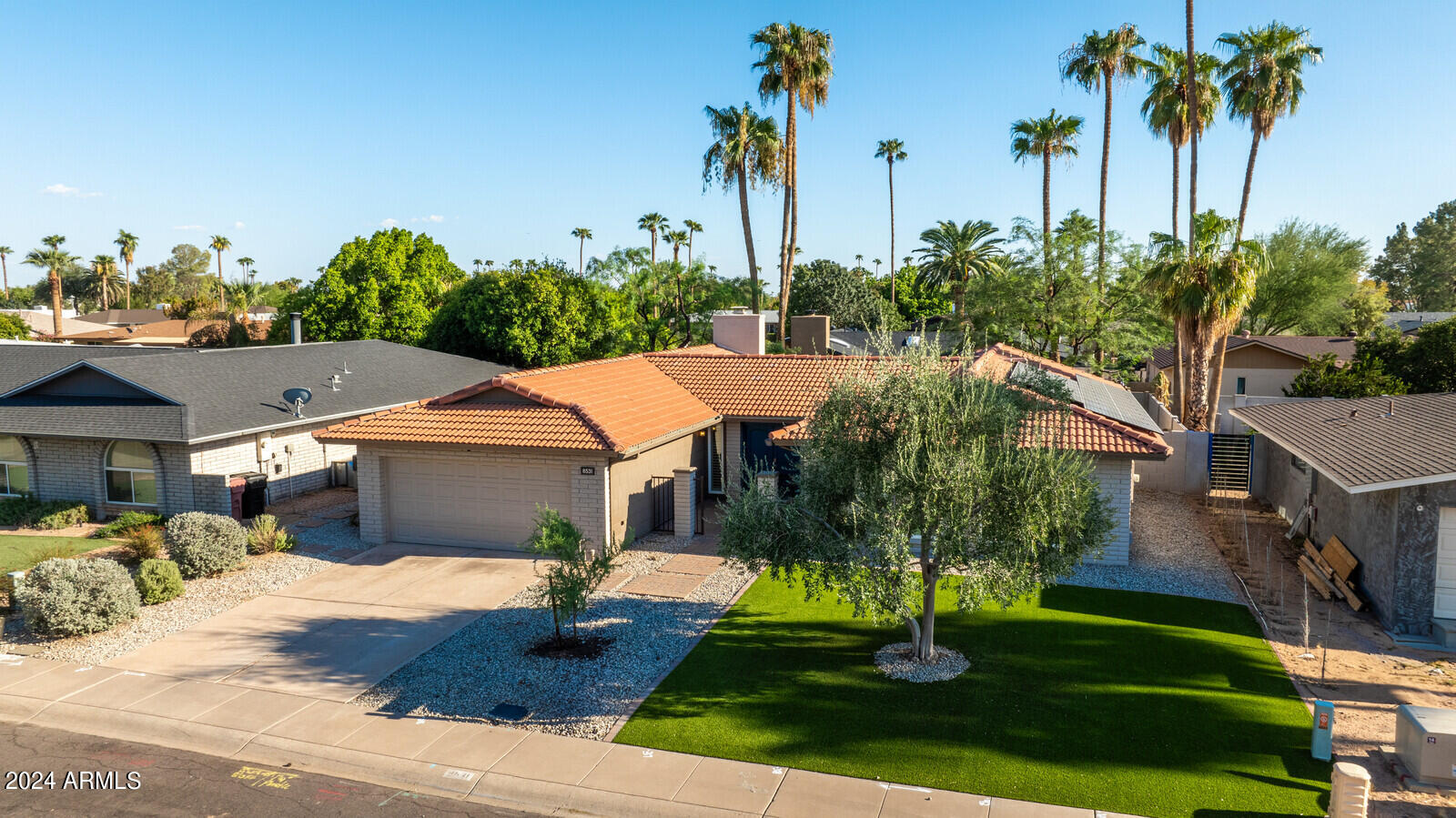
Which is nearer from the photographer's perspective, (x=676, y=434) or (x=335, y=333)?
(x=676, y=434)

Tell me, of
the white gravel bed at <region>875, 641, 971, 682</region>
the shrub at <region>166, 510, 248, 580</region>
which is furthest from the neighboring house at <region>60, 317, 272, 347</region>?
the white gravel bed at <region>875, 641, 971, 682</region>

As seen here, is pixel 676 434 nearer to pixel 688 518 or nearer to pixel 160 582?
pixel 688 518

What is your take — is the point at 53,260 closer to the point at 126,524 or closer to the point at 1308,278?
the point at 126,524

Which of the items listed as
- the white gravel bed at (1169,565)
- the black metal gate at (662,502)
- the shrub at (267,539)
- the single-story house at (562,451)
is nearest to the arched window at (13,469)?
the shrub at (267,539)

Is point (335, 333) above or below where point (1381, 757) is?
above

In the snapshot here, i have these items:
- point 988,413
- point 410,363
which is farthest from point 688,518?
point 410,363

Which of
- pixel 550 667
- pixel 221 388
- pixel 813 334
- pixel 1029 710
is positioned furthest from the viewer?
pixel 813 334

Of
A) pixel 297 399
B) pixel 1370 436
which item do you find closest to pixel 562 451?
pixel 297 399

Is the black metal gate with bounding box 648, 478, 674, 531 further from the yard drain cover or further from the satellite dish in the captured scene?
the satellite dish
